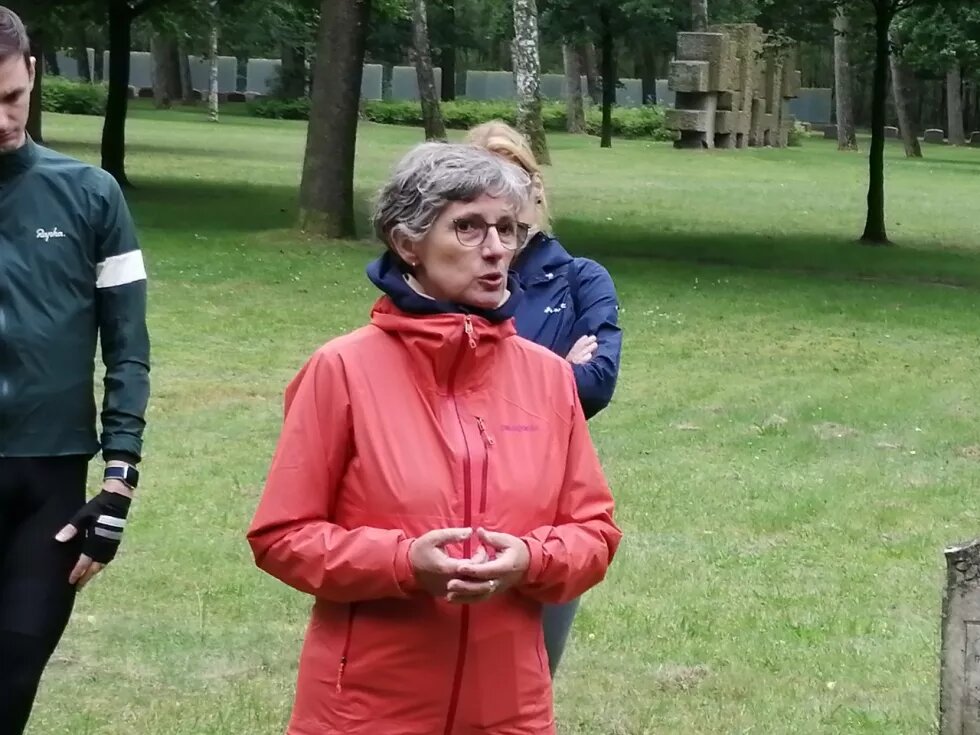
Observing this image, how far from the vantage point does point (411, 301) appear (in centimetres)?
341

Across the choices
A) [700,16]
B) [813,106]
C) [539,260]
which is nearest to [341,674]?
[539,260]

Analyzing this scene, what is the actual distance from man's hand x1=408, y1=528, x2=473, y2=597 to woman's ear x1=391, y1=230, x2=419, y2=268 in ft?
1.92

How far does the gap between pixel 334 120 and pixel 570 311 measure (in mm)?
17139

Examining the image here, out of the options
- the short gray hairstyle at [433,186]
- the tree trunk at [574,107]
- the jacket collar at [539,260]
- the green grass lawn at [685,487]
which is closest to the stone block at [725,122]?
the tree trunk at [574,107]

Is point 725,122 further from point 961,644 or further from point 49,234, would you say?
point 49,234

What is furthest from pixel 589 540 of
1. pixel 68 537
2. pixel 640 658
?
pixel 640 658

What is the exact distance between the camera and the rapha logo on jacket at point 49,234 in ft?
13.1

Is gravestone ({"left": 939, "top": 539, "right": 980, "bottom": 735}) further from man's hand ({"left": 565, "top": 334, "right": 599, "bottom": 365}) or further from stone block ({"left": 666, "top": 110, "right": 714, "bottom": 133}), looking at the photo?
stone block ({"left": 666, "top": 110, "right": 714, "bottom": 133})

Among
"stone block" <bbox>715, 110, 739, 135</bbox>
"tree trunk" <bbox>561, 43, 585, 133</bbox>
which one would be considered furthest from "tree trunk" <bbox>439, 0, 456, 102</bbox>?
"stone block" <bbox>715, 110, 739, 135</bbox>

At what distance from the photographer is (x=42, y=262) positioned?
4.00 m

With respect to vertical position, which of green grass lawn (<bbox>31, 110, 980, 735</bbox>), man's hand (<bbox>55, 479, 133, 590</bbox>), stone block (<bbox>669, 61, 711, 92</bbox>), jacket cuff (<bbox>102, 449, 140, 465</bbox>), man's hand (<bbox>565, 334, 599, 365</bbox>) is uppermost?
stone block (<bbox>669, 61, 711, 92</bbox>)

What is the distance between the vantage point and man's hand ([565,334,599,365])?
15.3ft

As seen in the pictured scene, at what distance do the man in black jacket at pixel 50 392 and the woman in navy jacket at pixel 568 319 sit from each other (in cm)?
111

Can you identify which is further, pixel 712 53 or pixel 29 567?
pixel 712 53
